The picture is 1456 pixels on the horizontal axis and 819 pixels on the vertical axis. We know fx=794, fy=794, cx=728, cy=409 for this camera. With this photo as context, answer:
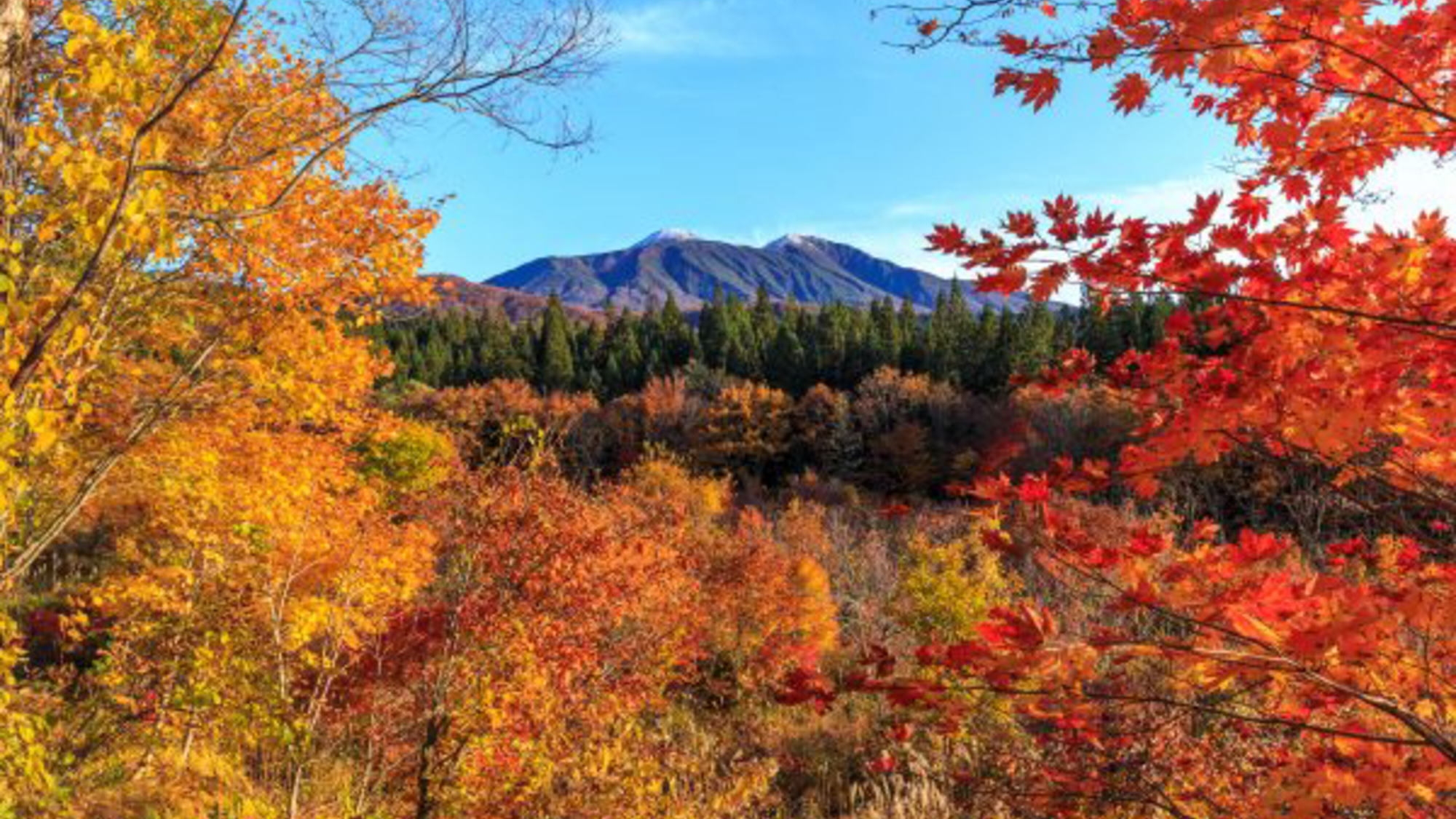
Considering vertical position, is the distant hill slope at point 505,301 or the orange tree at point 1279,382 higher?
the distant hill slope at point 505,301

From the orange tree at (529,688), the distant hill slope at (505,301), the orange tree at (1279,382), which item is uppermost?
the distant hill slope at (505,301)

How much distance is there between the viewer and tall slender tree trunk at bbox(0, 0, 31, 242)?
2779 mm

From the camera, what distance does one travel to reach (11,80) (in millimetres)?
2830

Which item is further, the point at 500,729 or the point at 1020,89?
the point at 500,729

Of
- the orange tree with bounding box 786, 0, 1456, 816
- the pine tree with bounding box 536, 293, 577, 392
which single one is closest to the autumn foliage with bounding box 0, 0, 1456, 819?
the orange tree with bounding box 786, 0, 1456, 816

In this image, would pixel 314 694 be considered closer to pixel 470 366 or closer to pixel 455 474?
pixel 455 474

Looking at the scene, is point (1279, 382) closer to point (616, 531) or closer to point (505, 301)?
point (616, 531)

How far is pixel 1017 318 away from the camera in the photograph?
4594 cm

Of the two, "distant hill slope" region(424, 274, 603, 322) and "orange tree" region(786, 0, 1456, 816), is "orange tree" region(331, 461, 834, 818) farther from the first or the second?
"distant hill slope" region(424, 274, 603, 322)

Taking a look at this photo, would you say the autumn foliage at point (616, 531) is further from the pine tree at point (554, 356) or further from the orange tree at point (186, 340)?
the pine tree at point (554, 356)

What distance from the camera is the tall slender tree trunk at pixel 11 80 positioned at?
2.78 meters

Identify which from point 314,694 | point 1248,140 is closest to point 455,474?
point 314,694

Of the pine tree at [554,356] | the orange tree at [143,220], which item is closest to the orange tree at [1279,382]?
the orange tree at [143,220]

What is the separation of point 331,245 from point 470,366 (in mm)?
57995
